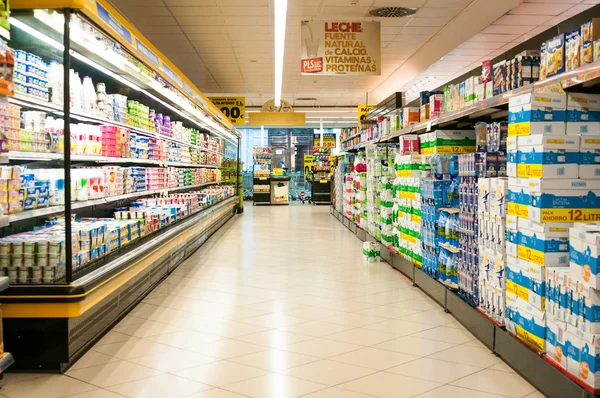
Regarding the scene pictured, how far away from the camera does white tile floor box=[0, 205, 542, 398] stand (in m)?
2.94

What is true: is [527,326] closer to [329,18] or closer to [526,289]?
[526,289]

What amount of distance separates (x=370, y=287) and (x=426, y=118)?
1.89 meters

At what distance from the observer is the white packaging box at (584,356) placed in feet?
7.82

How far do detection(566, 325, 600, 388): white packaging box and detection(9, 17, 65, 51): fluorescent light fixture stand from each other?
335cm

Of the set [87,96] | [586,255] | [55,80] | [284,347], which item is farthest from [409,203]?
[55,80]

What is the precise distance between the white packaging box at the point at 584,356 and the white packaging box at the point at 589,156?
2.89ft

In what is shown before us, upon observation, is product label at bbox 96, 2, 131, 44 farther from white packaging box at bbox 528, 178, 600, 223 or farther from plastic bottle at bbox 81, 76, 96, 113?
white packaging box at bbox 528, 178, 600, 223

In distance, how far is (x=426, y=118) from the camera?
17.5ft

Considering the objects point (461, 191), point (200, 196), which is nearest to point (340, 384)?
point (461, 191)

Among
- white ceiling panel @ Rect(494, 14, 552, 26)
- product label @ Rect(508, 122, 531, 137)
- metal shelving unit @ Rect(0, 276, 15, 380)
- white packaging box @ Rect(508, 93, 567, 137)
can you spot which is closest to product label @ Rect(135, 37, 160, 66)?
metal shelving unit @ Rect(0, 276, 15, 380)

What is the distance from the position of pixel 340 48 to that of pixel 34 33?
17.5 feet

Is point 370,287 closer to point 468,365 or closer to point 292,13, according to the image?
point 468,365

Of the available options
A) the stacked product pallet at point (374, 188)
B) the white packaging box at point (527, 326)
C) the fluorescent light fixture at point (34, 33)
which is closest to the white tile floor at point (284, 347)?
the white packaging box at point (527, 326)

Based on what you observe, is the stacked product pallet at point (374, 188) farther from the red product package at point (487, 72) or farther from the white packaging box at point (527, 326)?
the white packaging box at point (527, 326)
